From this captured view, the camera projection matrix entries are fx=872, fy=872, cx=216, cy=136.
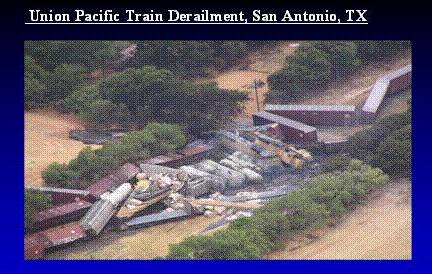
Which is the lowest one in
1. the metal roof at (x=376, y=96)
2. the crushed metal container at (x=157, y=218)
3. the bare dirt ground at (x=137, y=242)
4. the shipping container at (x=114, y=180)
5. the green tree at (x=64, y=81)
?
the bare dirt ground at (x=137, y=242)

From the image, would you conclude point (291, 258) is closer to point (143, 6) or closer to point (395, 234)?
point (395, 234)

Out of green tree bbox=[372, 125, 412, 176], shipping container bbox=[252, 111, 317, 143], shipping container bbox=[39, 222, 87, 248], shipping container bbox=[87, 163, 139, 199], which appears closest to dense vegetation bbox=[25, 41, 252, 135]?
shipping container bbox=[252, 111, 317, 143]

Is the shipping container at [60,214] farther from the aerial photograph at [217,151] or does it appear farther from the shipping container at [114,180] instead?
the shipping container at [114,180]

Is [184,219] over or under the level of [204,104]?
under

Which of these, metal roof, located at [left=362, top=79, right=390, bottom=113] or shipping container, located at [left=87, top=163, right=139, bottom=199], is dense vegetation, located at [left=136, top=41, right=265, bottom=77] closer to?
metal roof, located at [left=362, top=79, right=390, bottom=113]

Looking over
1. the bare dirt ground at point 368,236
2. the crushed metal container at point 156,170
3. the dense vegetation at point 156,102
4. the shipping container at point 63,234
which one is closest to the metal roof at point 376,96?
the dense vegetation at point 156,102

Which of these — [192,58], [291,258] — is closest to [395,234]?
[291,258]

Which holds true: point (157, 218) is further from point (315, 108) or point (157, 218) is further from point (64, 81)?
point (64, 81)
